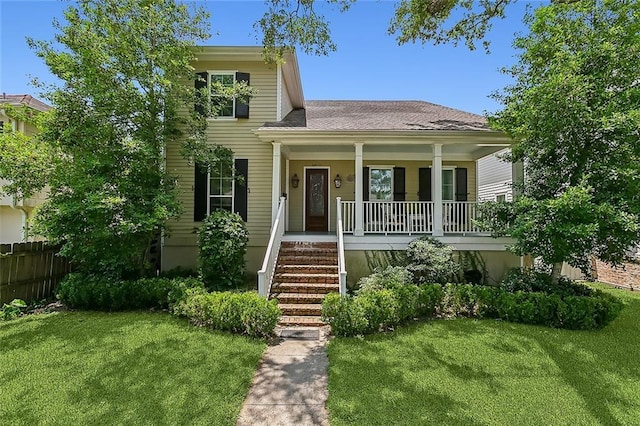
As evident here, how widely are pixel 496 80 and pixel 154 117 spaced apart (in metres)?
8.06

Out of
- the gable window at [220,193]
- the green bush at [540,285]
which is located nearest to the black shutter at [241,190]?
the gable window at [220,193]

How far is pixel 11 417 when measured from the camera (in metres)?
3.31

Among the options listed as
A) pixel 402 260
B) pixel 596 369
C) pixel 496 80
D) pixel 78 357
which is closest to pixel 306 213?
pixel 402 260

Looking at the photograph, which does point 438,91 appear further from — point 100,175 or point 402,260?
point 100,175

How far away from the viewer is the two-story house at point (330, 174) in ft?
28.2

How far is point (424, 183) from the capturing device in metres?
11.4

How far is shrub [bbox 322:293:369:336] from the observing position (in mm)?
5469

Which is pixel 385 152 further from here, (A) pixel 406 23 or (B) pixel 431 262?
(B) pixel 431 262

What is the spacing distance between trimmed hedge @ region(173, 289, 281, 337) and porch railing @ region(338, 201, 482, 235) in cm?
375

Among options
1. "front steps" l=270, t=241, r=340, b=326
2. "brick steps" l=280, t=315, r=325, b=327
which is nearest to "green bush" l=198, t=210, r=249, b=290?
"front steps" l=270, t=241, r=340, b=326

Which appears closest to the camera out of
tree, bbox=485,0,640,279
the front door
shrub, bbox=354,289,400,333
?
shrub, bbox=354,289,400,333

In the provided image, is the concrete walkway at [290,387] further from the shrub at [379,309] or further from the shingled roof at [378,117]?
the shingled roof at [378,117]

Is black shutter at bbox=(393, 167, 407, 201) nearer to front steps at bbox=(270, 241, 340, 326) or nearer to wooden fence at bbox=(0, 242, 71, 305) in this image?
front steps at bbox=(270, 241, 340, 326)

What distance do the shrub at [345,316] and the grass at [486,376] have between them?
0.20 m
